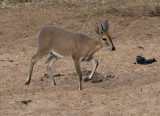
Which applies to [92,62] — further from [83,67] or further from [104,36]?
[83,67]

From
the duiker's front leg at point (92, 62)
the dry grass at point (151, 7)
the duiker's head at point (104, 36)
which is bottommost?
the dry grass at point (151, 7)

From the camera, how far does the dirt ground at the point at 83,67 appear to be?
866 centimetres

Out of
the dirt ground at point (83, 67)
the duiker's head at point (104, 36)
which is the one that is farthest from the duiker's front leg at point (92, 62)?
the duiker's head at point (104, 36)

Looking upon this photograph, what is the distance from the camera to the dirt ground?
341 inches

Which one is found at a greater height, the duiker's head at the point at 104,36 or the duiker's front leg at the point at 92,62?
the duiker's head at the point at 104,36

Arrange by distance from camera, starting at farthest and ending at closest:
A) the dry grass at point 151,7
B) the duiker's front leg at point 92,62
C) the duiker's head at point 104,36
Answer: the dry grass at point 151,7
the duiker's front leg at point 92,62
the duiker's head at point 104,36

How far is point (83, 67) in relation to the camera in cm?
1233

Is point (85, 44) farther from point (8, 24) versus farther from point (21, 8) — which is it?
point (21, 8)

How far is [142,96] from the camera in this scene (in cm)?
923

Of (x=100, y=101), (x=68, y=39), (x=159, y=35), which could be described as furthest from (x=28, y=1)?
(x=100, y=101)

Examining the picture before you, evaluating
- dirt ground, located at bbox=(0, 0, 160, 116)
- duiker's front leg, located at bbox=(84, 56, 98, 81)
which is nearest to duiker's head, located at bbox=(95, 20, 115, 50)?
duiker's front leg, located at bbox=(84, 56, 98, 81)

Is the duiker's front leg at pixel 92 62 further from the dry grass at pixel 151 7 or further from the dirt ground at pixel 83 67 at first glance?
the dry grass at pixel 151 7

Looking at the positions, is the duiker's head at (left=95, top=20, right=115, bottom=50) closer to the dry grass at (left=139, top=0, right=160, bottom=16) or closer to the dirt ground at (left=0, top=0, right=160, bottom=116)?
the dirt ground at (left=0, top=0, right=160, bottom=116)

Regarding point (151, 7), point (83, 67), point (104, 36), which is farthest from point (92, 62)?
point (151, 7)
